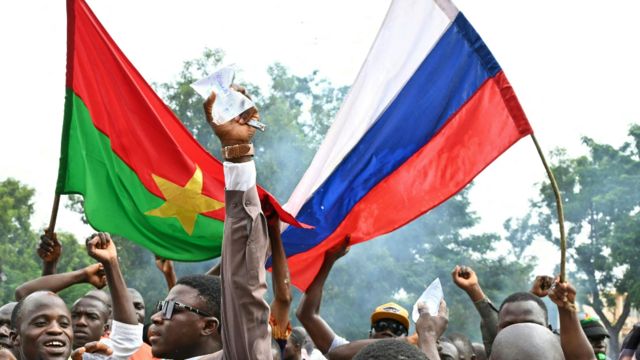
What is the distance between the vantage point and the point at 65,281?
6.07m

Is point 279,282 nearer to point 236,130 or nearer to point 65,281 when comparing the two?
point 236,130

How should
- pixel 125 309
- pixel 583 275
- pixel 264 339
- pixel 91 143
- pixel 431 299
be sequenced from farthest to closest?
pixel 583 275 → pixel 91 143 → pixel 125 309 → pixel 431 299 → pixel 264 339

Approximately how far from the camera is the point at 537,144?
580 centimetres

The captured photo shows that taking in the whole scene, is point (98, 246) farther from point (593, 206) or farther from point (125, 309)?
point (593, 206)

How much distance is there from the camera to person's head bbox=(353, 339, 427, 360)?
3156mm

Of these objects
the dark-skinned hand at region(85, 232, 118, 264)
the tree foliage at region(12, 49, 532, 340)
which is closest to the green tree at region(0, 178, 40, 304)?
the tree foliage at region(12, 49, 532, 340)

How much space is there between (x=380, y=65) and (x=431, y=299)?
2302 mm

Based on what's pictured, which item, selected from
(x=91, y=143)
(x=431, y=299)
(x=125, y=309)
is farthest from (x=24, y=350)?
(x=431, y=299)

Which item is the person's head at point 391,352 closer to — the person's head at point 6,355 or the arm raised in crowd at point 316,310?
the arm raised in crowd at point 316,310

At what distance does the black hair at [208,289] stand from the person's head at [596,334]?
3169 millimetres

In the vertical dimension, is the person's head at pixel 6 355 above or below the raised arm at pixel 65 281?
below

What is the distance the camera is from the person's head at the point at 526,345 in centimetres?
459

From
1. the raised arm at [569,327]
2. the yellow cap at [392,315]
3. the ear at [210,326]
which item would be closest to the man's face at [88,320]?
the yellow cap at [392,315]

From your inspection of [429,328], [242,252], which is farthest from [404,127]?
[242,252]
